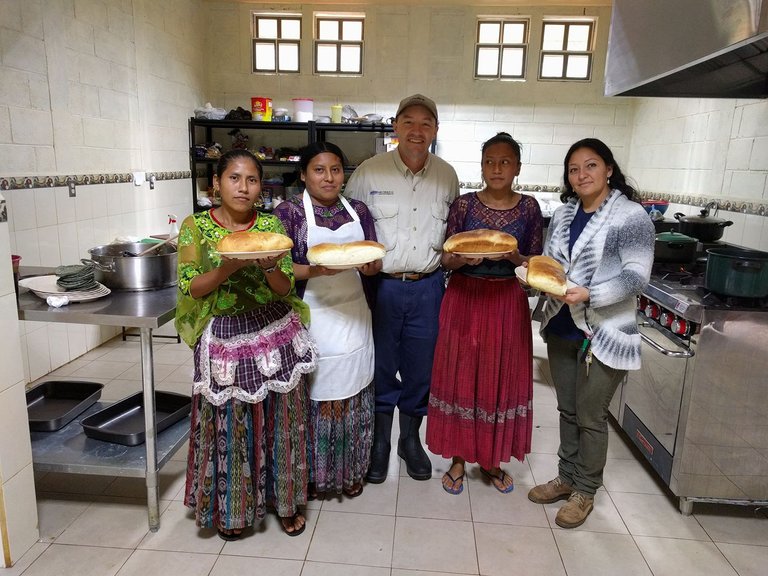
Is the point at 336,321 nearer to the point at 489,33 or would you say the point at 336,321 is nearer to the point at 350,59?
the point at 350,59

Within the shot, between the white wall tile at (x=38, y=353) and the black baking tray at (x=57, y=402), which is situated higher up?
the black baking tray at (x=57, y=402)

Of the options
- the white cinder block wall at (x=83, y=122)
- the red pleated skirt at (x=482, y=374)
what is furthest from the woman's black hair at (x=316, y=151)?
the white cinder block wall at (x=83, y=122)

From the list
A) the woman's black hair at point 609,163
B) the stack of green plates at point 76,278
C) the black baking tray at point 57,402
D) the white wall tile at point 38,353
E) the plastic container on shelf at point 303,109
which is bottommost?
the white wall tile at point 38,353

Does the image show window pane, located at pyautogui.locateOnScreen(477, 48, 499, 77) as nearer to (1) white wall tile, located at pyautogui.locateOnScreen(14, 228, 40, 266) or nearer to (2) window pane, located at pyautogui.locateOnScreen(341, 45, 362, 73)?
(2) window pane, located at pyautogui.locateOnScreen(341, 45, 362, 73)

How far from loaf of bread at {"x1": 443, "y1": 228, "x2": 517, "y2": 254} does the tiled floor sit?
1.10 m

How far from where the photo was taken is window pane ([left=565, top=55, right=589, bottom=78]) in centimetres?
568

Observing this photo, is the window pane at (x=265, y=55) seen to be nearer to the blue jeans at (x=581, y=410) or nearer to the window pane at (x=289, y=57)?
the window pane at (x=289, y=57)

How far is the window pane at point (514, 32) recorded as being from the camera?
18.6 feet

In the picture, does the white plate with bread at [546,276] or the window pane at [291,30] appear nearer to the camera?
the white plate with bread at [546,276]

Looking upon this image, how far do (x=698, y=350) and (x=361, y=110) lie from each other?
4552mm

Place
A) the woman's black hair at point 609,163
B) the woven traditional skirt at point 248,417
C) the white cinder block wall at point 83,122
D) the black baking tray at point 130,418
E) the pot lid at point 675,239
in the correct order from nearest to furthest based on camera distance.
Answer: the woven traditional skirt at point 248,417 < the woman's black hair at point 609,163 < the black baking tray at point 130,418 < the pot lid at point 675,239 < the white cinder block wall at point 83,122

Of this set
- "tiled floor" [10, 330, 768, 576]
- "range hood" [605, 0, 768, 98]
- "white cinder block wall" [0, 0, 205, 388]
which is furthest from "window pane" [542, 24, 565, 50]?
"tiled floor" [10, 330, 768, 576]

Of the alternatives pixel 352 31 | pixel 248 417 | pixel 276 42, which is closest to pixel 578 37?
pixel 352 31

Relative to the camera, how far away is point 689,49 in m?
1.88
